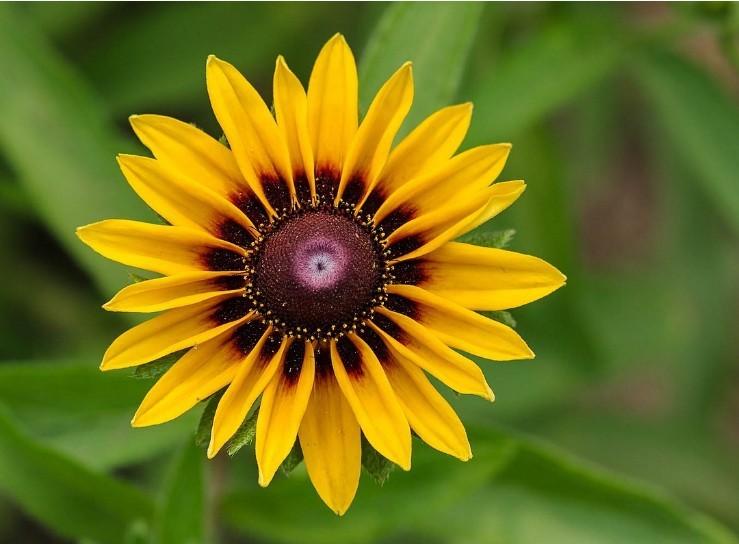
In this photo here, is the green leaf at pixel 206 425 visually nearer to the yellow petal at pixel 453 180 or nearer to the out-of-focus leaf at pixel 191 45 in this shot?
the yellow petal at pixel 453 180

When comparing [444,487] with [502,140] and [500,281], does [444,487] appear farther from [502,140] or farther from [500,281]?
[502,140]

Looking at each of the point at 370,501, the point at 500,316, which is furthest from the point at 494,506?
the point at 500,316

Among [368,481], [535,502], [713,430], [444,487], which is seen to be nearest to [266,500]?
[368,481]

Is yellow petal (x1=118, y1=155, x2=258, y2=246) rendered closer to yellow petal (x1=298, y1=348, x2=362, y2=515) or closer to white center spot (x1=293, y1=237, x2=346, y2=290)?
white center spot (x1=293, y1=237, x2=346, y2=290)

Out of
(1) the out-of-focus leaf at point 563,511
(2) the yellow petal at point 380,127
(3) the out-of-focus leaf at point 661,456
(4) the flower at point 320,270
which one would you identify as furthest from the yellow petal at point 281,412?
(3) the out-of-focus leaf at point 661,456

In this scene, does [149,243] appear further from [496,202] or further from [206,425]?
[496,202]

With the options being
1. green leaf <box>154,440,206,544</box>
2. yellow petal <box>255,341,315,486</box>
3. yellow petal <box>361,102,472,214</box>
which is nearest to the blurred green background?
green leaf <box>154,440,206,544</box>
